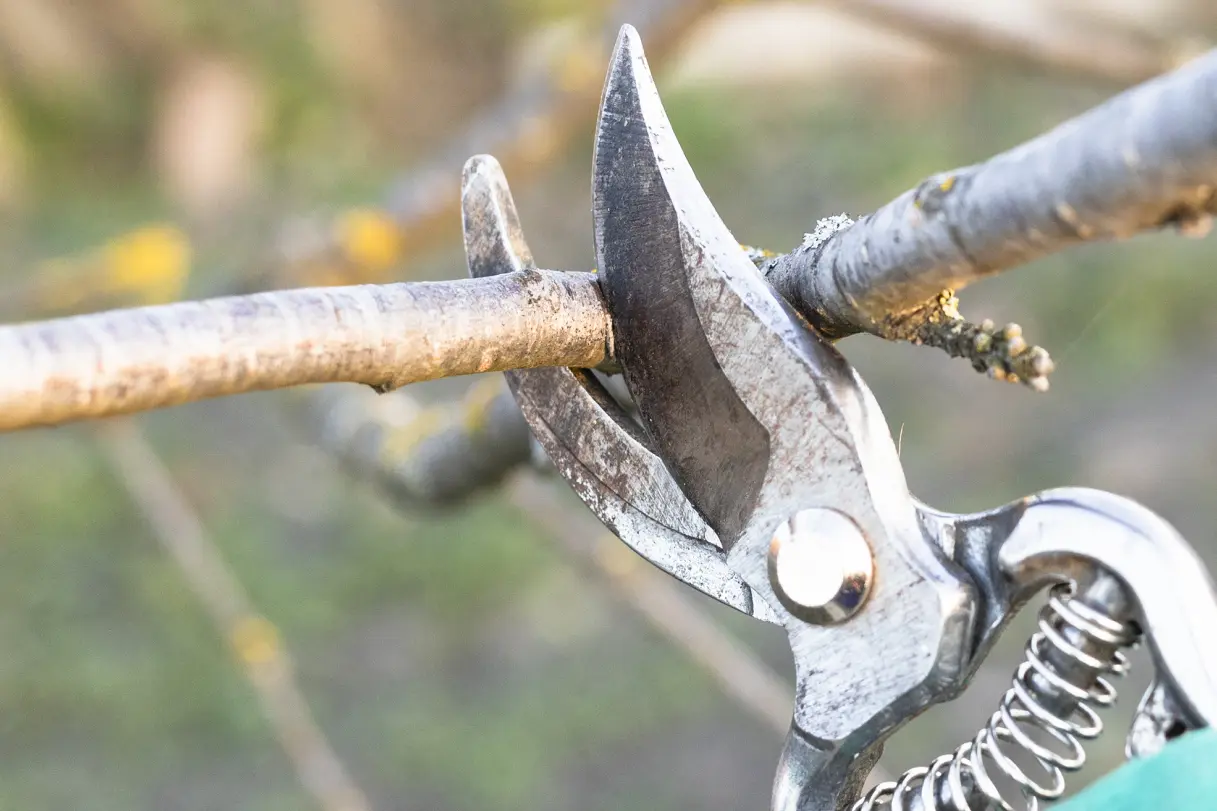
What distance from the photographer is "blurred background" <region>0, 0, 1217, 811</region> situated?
199 cm

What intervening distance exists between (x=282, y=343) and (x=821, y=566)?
318 mm

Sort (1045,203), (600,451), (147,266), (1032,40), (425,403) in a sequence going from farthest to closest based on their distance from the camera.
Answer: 1. (425,403)
2. (147,266)
3. (1032,40)
4. (600,451)
5. (1045,203)

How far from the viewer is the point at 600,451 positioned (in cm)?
73

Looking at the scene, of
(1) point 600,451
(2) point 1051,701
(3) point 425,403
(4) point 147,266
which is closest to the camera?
(2) point 1051,701

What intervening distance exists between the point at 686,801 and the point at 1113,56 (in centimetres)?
202

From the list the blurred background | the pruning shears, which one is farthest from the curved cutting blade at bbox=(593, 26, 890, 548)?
the blurred background

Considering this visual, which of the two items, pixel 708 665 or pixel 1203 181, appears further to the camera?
pixel 708 665

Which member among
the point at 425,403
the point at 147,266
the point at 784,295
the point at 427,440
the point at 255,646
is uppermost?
the point at 425,403

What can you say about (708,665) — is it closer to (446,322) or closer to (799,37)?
(446,322)

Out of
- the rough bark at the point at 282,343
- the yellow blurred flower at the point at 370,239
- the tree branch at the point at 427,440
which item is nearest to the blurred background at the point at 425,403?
the yellow blurred flower at the point at 370,239

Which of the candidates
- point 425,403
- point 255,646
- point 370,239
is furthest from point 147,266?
point 425,403

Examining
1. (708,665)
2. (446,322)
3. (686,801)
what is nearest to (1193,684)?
(446,322)

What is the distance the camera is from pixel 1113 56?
1.89m

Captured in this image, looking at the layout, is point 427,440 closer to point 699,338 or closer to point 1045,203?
point 699,338
